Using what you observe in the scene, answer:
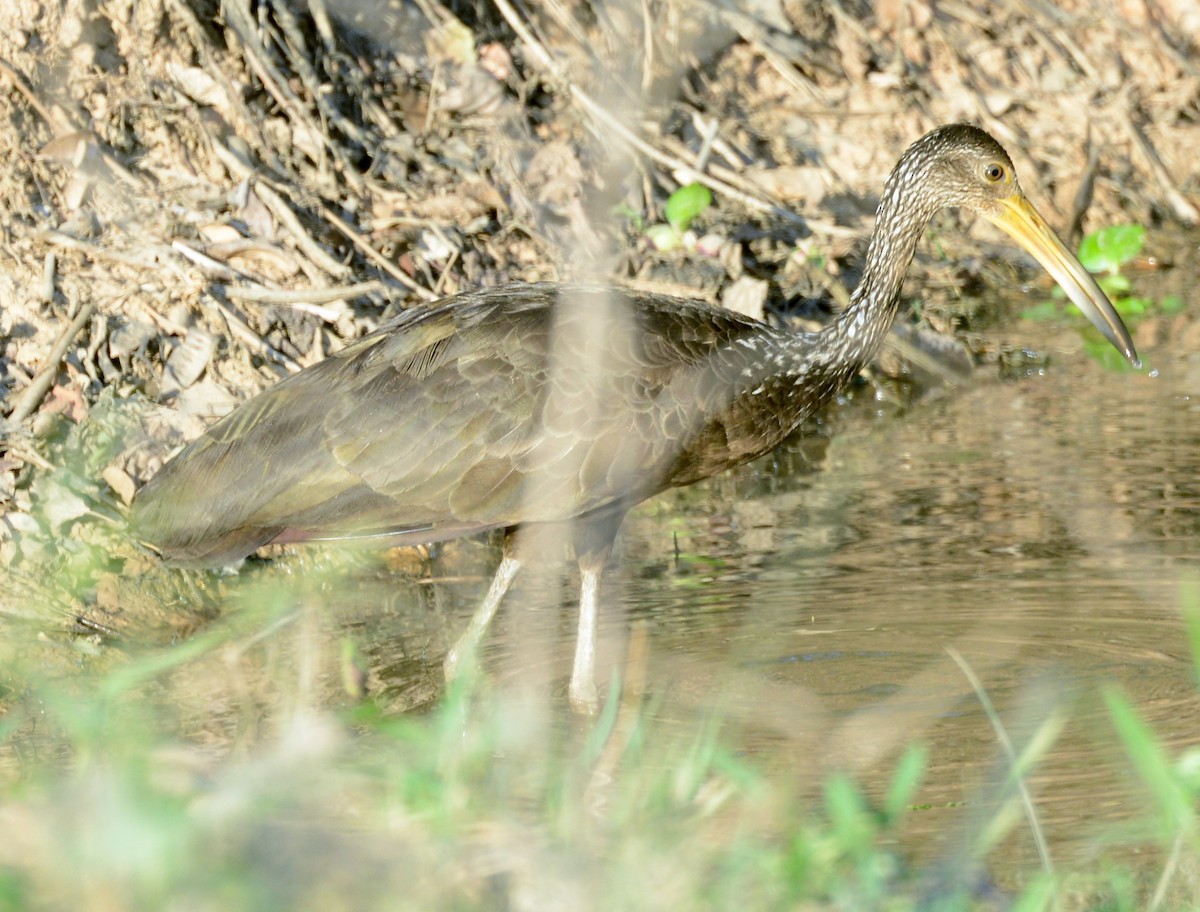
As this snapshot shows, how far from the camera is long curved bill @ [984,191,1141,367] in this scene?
18.8 feet

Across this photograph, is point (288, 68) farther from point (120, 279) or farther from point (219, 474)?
point (219, 474)

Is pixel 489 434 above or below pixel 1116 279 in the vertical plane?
below

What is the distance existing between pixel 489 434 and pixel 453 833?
7.58 ft

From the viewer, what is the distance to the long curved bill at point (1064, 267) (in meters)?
5.74

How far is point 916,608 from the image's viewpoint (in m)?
5.58

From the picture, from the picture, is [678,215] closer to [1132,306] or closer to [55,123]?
[1132,306]

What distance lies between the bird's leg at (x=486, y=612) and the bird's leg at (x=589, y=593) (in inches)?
8.0

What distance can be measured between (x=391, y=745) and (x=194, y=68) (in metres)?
4.50

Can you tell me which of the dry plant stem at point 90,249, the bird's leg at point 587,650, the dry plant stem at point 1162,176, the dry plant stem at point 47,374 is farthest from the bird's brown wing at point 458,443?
the dry plant stem at point 1162,176

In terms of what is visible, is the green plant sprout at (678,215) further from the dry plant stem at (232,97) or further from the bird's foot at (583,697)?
the bird's foot at (583,697)

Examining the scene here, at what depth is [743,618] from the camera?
5.57 m

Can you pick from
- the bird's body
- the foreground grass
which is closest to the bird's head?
the bird's body

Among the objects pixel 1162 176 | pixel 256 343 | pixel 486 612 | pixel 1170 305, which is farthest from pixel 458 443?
pixel 1162 176

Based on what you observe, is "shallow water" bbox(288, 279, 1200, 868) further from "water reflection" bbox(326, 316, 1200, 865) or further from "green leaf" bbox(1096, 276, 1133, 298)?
"green leaf" bbox(1096, 276, 1133, 298)
